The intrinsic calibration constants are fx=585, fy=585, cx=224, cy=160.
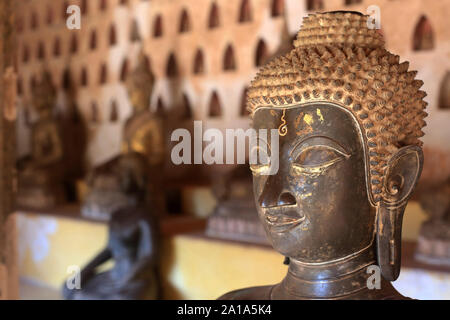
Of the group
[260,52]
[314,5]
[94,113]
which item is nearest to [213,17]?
[260,52]

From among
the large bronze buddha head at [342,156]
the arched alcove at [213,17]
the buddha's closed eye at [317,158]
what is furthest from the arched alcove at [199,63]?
the buddha's closed eye at [317,158]

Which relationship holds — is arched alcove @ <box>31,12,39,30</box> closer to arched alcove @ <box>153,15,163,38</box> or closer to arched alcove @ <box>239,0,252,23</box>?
arched alcove @ <box>153,15,163,38</box>

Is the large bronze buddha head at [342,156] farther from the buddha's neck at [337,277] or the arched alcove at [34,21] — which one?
the arched alcove at [34,21]

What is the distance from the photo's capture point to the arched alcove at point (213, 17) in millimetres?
5668

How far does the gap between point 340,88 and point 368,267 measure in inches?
20.6

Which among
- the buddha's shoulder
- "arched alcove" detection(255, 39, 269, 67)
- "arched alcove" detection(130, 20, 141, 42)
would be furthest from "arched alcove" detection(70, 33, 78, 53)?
the buddha's shoulder

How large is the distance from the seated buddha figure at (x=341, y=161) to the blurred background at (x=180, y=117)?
143 cm

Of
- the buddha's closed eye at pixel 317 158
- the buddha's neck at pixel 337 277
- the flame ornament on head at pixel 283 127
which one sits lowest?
the buddha's neck at pixel 337 277

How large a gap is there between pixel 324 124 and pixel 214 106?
4.15m

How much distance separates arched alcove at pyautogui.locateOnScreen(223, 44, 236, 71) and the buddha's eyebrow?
4.00 meters

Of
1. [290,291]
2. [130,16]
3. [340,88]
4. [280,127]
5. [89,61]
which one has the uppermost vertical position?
[130,16]

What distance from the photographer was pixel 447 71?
13.4 ft

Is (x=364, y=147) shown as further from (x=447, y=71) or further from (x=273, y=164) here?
(x=447, y=71)
